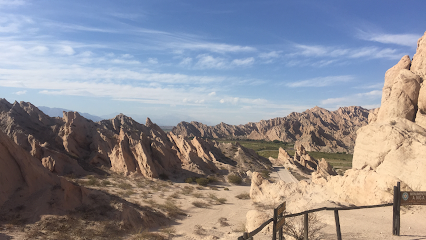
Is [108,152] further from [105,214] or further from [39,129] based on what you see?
[105,214]

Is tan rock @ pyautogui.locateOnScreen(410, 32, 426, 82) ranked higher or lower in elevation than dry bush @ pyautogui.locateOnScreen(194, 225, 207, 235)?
higher

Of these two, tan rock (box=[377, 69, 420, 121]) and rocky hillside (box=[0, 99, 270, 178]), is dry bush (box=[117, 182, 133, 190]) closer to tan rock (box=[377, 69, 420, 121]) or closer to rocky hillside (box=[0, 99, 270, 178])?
rocky hillside (box=[0, 99, 270, 178])

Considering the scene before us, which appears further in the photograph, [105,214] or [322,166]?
[322,166]

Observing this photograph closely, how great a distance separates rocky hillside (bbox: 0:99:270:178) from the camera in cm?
2880

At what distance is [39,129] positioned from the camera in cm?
4081

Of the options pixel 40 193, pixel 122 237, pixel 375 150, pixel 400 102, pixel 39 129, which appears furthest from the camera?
pixel 39 129

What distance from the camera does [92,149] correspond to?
1449 inches

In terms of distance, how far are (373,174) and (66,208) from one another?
61.3ft

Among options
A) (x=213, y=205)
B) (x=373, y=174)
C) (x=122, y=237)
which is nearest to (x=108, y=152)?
(x=213, y=205)

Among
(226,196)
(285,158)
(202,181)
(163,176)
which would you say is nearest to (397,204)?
(226,196)

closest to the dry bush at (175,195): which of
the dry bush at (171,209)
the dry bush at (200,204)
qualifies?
the dry bush at (200,204)

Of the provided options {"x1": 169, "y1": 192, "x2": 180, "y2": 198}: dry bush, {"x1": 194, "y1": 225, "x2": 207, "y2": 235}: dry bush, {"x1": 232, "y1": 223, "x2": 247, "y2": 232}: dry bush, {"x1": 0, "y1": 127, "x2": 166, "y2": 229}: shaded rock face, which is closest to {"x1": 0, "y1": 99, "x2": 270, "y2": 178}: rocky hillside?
{"x1": 169, "y1": 192, "x2": 180, "y2": 198}: dry bush

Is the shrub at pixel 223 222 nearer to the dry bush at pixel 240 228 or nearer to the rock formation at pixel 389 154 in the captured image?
the dry bush at pixel 240 228

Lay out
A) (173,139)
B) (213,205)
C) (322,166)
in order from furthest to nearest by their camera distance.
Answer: (173,139) < (322,166) < (213,205)
